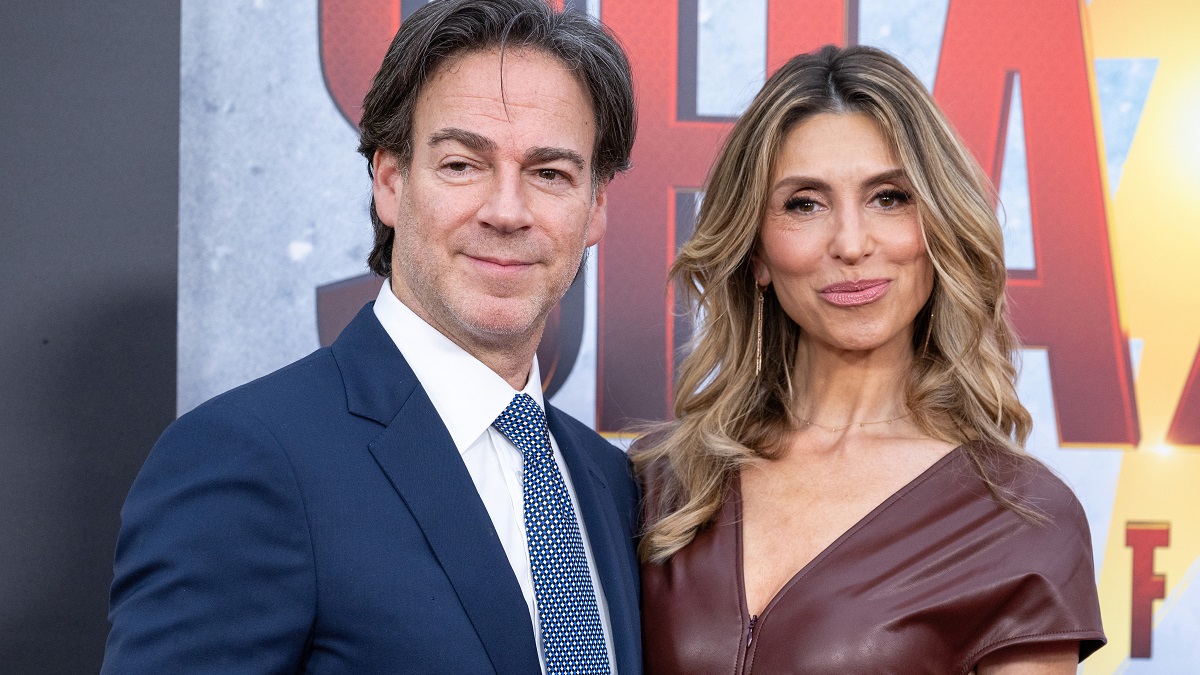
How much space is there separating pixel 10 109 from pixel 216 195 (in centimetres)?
54

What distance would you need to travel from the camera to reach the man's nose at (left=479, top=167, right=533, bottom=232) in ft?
6.53

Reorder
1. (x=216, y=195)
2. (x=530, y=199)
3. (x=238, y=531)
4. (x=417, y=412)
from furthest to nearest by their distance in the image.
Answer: (x=216, y=195)
(x=530, y=199)
(x=417, y=412)
(x=238, y=531)

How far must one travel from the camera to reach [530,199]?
6.73 ft

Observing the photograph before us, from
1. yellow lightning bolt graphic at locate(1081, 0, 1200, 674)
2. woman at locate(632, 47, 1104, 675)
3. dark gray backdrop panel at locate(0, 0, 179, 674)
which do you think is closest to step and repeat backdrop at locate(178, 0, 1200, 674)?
yellow lightning bolt graphic at locate(1081, 0, 1200, 674)

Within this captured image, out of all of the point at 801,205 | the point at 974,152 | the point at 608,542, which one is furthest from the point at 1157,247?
the point at 608,542

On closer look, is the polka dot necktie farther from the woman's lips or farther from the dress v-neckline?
the woman's lips

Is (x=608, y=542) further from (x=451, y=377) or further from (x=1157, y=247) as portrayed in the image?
(x=1157, y=247)

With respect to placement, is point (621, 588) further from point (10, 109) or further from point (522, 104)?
point (10, 109)

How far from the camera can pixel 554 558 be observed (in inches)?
76.5

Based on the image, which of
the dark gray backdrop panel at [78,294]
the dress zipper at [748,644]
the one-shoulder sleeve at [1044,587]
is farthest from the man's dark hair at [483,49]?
the one-shoulder sleeve at [1044,587]

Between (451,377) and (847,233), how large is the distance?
88 cm

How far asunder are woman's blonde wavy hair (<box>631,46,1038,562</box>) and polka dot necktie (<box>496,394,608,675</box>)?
43 cm

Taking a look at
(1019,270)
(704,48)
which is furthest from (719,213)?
(1019,270)

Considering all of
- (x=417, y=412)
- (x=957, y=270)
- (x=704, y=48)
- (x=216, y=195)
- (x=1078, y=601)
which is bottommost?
(x=1078, y=601)
